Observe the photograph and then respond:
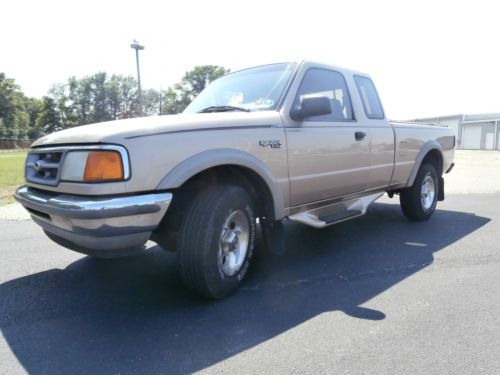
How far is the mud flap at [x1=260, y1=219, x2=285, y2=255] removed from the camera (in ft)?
11.1

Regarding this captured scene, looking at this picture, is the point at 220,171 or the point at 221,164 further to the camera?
the point at 220,171

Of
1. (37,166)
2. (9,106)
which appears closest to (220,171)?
(37,166)

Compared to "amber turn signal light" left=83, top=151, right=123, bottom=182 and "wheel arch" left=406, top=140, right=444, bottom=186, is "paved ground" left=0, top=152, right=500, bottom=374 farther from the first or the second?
"wheel arch" left=406, top=140, right=444, bottom=186

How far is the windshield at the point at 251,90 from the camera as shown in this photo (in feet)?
11.6

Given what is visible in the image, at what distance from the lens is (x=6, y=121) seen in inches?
2514

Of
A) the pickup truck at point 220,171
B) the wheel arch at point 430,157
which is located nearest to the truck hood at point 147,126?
the pickup truck at point 220,171

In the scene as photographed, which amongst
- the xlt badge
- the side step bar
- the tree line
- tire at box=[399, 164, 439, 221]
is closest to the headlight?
the xlt badge

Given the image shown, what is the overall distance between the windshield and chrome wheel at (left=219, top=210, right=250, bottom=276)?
1.08m

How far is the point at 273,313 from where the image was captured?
2.72 m

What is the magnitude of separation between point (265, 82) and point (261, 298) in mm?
2121

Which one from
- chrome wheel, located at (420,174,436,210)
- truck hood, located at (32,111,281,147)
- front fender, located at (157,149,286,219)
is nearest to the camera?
truck hood, located at (32,111,281,147)

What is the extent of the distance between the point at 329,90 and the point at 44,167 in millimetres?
2936

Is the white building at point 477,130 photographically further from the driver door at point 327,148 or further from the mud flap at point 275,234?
the mud flap at point 275,234

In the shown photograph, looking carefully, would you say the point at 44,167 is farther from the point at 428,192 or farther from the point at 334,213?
the point at 428,192
